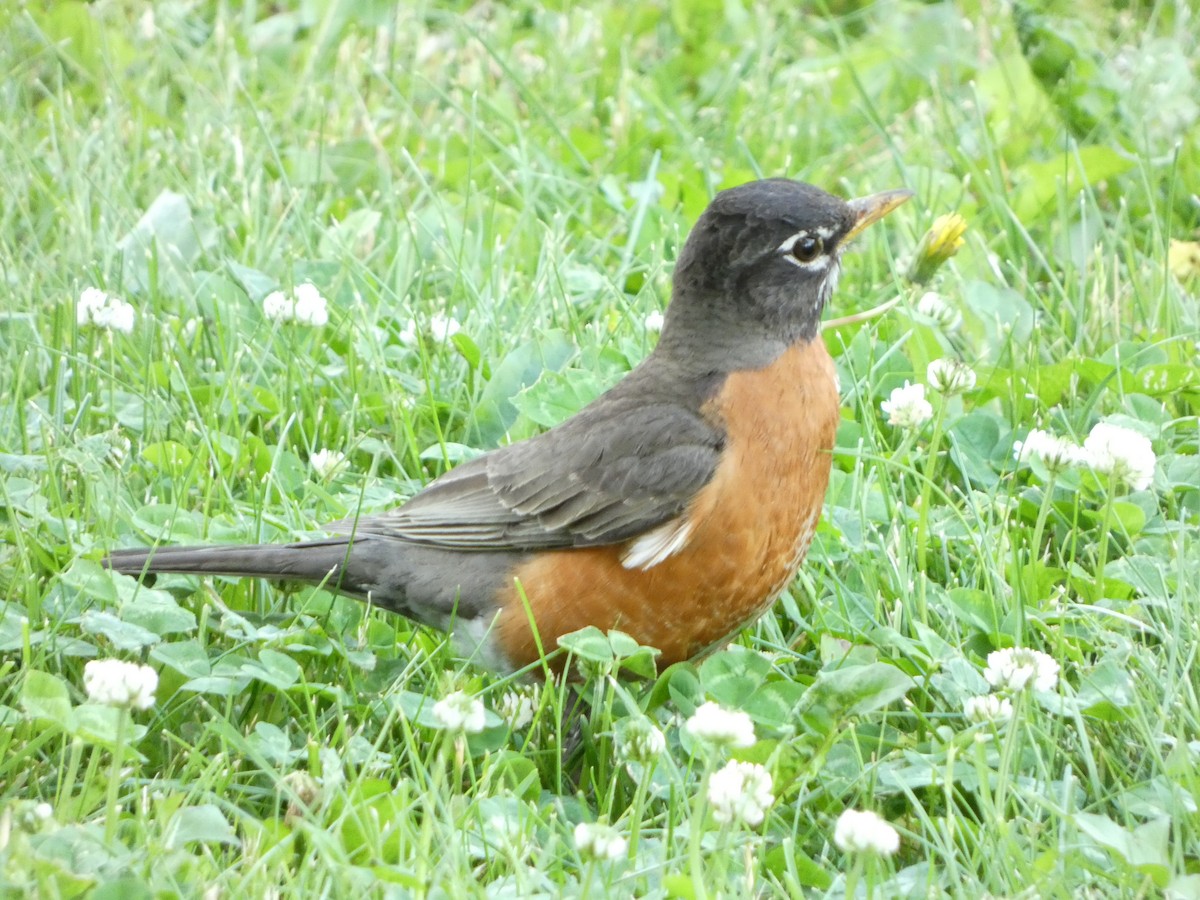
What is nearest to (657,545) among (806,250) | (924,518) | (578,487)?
(578,487)

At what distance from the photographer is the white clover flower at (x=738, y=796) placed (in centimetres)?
249

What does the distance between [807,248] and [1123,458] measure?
35.0 inches

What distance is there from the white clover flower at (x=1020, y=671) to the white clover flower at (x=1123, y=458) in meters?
0.54

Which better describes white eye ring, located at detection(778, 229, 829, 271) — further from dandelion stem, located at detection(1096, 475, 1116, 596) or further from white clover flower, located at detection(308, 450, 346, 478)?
white clover flower, located at detection(308, 450, 346, 478)

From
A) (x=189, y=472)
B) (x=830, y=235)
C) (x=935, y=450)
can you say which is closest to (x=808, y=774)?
(x=935, y=450)

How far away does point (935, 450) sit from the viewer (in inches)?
136

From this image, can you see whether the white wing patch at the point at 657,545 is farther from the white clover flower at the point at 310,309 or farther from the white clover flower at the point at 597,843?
the white clover flower at the point at 310,309

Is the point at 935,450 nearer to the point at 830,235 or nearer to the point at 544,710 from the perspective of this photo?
the point at 830,235

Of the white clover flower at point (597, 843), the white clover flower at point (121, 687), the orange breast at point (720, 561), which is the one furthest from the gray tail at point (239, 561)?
the white clover flower at point (597, 843)

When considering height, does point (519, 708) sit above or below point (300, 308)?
below

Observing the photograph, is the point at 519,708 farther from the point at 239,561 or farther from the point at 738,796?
the point at 738,796

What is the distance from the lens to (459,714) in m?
2.63

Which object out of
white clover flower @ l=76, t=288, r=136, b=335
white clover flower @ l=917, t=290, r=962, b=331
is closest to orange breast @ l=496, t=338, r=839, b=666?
white clover flower @ l=917, t=290, r=962, b=331

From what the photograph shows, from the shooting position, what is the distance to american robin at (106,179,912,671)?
3.34m
